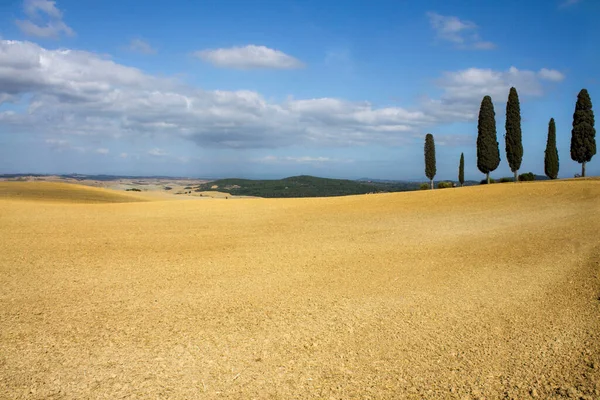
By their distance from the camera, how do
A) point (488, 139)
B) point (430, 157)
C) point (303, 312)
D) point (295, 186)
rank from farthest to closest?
point (295, 186) → point (430, 157) → point (488, 139) → point (303, 312)

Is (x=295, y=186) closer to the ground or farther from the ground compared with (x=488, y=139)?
closer to the ground

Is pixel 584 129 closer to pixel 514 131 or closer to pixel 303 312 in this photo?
pixel 514 131

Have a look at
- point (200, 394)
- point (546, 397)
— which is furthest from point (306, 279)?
point (546, 397)

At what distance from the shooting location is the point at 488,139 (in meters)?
35.4

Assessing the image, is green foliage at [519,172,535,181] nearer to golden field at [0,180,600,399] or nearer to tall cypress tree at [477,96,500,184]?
tall cypress tree at [477,96,500,184]

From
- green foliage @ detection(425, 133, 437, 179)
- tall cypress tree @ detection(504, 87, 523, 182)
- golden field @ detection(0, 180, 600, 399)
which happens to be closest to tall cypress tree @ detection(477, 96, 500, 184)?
tall cypress tree @ detection(504, 87, 523, 182)

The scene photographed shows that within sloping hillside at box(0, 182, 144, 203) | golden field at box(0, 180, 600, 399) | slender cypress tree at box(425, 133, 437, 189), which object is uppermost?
slender cypress tree at box(425, 133, 437, 189)

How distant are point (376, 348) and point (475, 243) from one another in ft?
26.7

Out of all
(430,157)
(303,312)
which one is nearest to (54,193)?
(303,312)

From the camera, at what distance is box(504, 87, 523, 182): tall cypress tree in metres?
34.2

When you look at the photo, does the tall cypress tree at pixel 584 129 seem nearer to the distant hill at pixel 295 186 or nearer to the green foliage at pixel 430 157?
the green foliage at pixel 430 157

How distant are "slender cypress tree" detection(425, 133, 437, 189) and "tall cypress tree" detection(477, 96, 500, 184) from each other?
6867 mm

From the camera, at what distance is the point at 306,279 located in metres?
9.09

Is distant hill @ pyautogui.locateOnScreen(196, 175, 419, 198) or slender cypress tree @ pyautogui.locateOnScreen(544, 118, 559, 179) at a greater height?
slender cypress tree @ pyautogui.locateOnScreen(544, 118, 559, 179)
